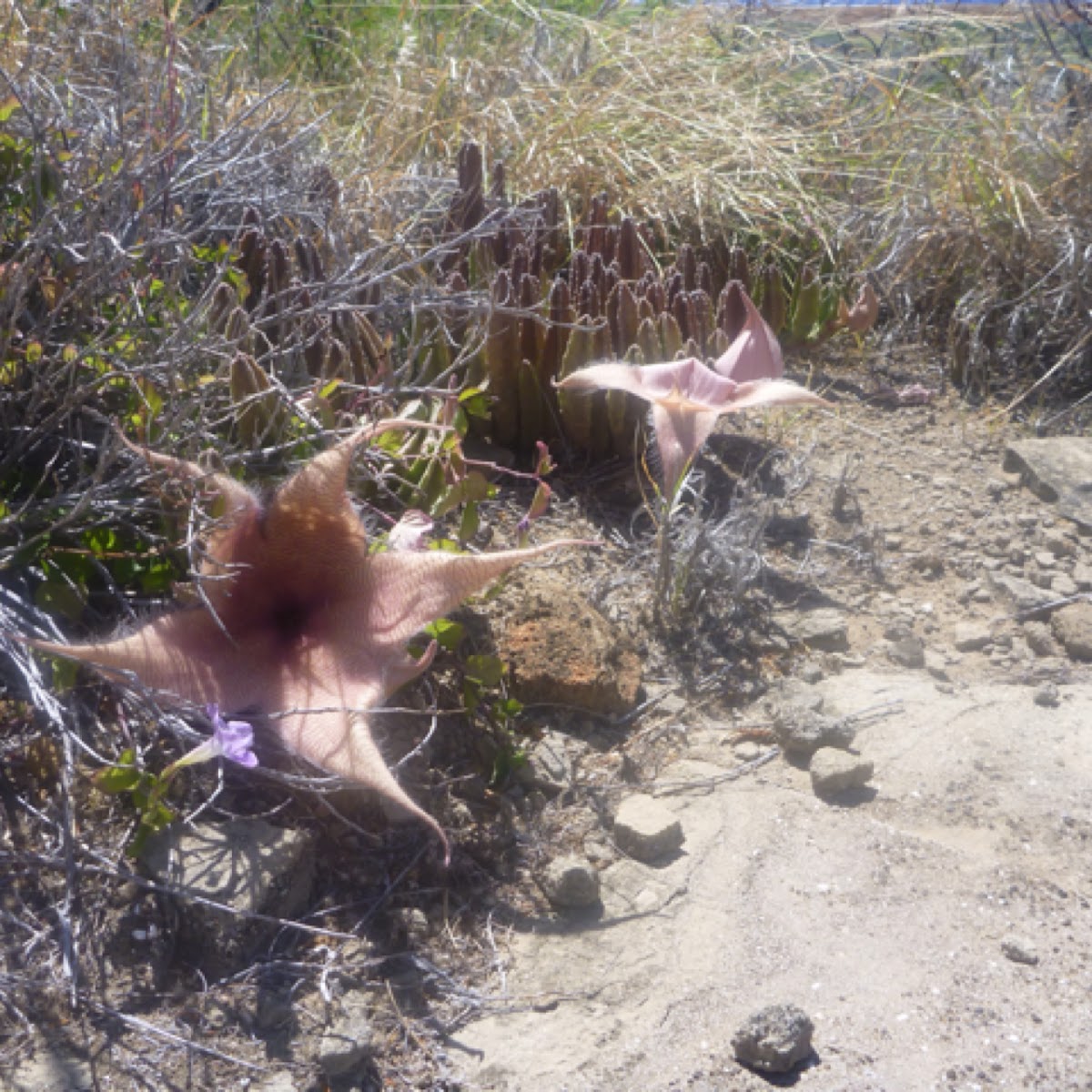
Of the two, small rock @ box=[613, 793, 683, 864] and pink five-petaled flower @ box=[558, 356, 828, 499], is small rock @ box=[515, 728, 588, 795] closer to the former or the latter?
small rock @ box=[613, 793, 683, 864]

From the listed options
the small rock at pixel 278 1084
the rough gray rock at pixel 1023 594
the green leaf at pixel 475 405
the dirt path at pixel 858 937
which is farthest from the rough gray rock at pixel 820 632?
the small rock at pixel 278 1084

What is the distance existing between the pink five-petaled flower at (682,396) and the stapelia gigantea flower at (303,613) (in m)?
0.69

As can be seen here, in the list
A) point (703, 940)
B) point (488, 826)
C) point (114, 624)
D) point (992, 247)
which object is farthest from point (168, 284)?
point (992, 247)

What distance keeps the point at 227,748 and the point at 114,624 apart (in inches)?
17.3

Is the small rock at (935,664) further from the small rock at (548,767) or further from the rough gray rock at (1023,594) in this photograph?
the small rock at (548,767)

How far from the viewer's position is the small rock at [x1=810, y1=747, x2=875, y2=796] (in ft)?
6.72

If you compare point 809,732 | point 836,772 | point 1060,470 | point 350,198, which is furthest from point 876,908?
point 350,198

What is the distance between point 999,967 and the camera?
5.48 feet

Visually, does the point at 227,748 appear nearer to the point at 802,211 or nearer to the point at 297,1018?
the point at 297,1018

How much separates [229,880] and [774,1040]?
752 mm

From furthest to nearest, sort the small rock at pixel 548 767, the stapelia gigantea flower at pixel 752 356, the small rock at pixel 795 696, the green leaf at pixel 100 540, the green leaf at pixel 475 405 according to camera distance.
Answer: the stapelia gigantea flower at pixel 752 356 < the green leaf at pixel 475 405 < the small rock at pixel 795 696 < the small rock at pixel 548 767 < the green leaf at pixel 100 540

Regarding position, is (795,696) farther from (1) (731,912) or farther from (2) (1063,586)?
(2) (1063,586)

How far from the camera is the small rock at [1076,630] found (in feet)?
8.24

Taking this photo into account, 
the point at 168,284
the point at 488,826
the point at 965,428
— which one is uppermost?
the point at 168,284
